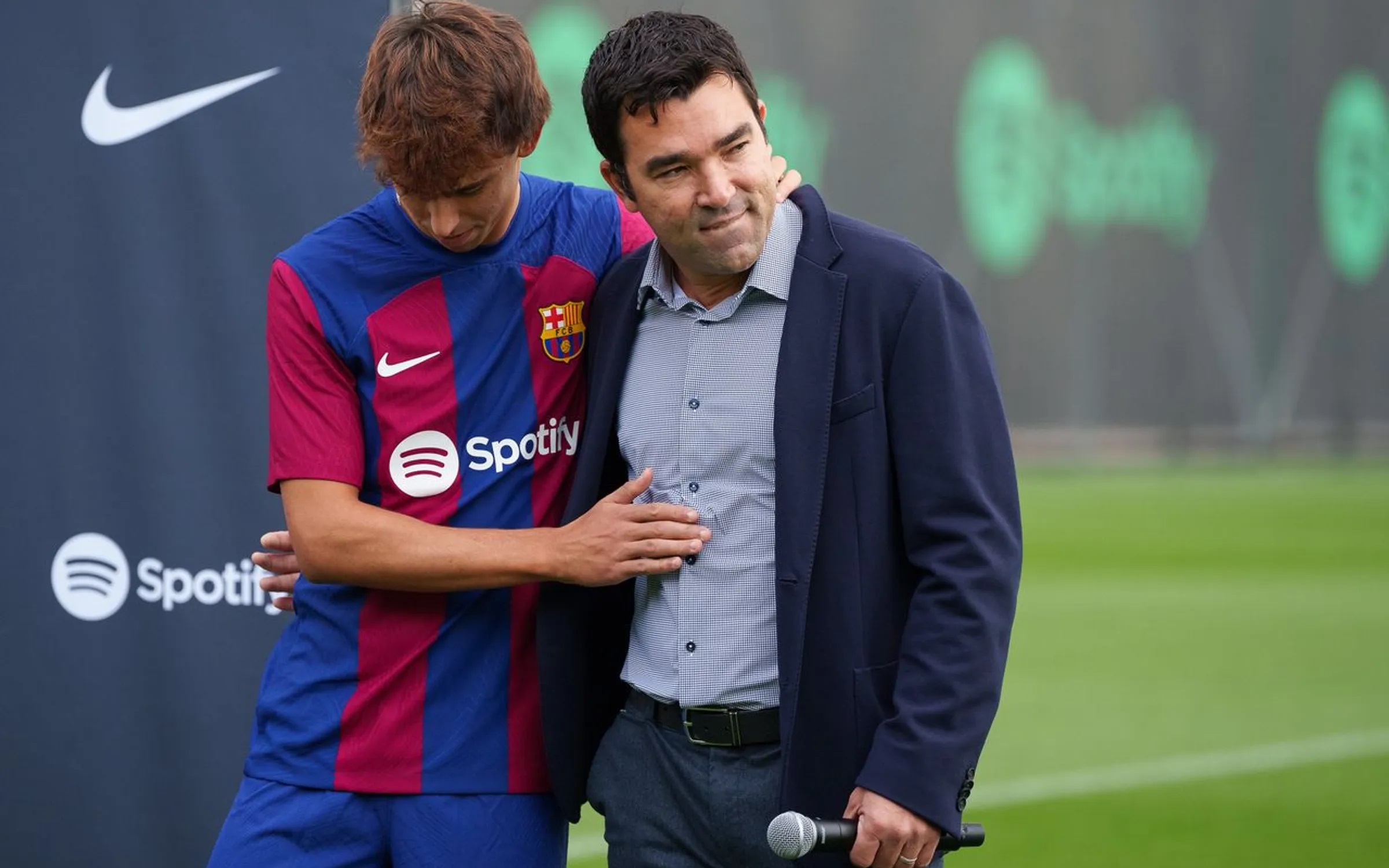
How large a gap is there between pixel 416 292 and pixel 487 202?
15cm

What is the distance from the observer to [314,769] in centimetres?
188

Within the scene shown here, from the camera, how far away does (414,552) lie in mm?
1795

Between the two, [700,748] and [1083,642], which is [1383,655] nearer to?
[1083,642]

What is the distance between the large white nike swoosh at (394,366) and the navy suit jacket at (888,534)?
454 mm

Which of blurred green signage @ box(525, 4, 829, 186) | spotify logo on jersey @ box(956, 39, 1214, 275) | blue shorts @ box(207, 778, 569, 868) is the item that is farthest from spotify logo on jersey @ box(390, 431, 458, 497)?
spotify logo on jersey @ box(956, 39, 1214, 275)

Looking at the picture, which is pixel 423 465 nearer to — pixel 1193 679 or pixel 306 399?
pixel 306 399

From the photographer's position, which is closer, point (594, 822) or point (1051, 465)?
point (594, 822)

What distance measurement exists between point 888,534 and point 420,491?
0.57 metres

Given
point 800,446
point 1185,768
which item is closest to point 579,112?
point 1185,768

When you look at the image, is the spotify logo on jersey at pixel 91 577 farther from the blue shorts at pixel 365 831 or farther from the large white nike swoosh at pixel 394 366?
the large white nike swoosh at pixel 394 366

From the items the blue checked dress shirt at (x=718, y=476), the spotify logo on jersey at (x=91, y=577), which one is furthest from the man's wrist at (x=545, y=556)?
the spotify logo on jersey at (x=91, y=577)

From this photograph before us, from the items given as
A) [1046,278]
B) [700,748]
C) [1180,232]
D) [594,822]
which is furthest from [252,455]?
[1180,232]

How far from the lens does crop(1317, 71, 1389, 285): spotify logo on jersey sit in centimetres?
1177

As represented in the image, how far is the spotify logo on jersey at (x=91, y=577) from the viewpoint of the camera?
2.33m
